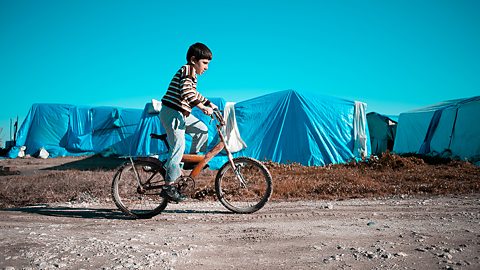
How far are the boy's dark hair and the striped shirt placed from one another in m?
0.16

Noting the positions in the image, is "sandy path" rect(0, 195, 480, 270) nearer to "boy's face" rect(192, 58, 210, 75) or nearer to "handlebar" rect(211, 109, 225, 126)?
"handlebar" rect(211, 109, 225, 126)

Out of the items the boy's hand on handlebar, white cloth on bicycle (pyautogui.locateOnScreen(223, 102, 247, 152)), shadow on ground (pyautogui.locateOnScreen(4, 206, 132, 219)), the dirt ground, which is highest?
the boy's hand on handlebar

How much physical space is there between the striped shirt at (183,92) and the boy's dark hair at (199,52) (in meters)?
0.16

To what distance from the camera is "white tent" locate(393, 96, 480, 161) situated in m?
12.2

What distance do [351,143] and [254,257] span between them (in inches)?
406

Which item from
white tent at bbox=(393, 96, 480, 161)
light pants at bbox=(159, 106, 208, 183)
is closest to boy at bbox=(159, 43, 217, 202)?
light pants at bbox=(159, 106, 208, 183)

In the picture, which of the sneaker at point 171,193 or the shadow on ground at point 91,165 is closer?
the sneaker at point 171,193

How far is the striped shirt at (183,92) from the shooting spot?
3.93m

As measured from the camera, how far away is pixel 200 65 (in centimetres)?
409

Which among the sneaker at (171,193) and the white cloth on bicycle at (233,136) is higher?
the white cloth on bicycle at (233,136)

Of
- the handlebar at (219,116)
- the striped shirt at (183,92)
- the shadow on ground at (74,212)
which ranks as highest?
the striped shirt at (183,92)

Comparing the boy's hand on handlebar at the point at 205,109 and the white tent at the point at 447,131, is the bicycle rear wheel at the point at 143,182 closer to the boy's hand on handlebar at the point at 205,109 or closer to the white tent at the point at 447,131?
the boy's hand on handlebar at the point at 205,109

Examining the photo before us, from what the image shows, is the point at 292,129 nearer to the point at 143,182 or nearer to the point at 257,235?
the point at 143,182

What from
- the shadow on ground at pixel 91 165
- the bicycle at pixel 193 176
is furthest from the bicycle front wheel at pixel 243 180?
the shadow on ground at pixel 91 165
